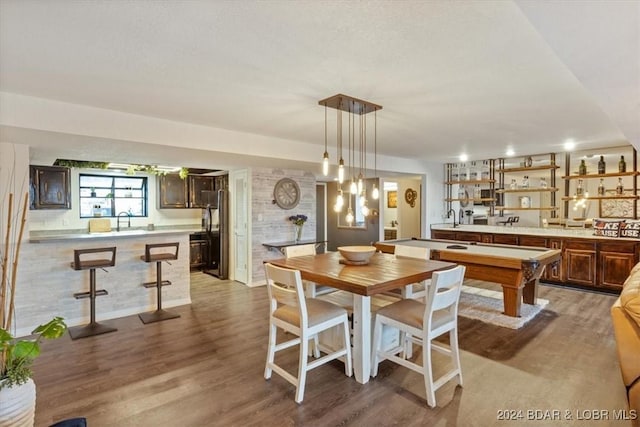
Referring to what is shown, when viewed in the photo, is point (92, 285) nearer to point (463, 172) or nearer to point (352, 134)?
point (352, 134)

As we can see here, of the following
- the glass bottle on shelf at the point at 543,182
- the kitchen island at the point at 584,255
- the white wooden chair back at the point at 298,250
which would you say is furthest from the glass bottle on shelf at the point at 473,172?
the white wooden chair back at the point at 298,250

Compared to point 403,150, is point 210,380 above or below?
below

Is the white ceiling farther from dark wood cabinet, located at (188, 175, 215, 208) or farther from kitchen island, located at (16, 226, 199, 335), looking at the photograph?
dark wood cabinet, located at (188, 175, 215, 208)

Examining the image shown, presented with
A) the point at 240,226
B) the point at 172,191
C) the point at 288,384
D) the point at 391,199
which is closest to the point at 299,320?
the point at 288,384

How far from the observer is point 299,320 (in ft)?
8.28

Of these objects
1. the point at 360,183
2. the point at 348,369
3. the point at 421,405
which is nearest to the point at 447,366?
the point at 421,405

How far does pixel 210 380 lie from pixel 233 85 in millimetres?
2375

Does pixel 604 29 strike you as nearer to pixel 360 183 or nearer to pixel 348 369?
pixel 360 183

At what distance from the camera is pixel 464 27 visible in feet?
6.01

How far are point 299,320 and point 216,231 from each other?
14.7 ft

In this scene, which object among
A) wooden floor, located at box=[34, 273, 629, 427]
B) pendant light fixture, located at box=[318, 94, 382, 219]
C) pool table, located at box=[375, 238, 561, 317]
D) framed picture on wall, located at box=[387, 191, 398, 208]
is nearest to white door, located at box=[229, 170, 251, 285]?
pendant light fixture, located at box=[318, 94, 382, 219]

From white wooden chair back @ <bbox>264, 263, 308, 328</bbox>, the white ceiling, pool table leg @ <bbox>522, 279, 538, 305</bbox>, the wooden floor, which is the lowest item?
the wooden floor

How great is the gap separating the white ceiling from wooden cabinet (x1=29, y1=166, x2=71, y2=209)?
165 cm

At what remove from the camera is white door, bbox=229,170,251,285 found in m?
5.86
